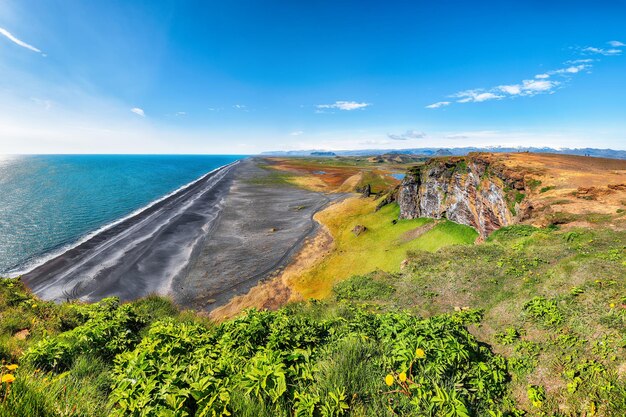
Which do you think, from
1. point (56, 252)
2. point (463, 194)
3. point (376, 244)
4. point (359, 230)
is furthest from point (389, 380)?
point (56, 252)

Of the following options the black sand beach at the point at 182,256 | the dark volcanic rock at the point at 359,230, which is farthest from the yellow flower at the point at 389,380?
the dark volcanic rock at the point at 359,230

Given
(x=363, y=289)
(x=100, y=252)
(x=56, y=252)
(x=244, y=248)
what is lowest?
(x=244, y=248)

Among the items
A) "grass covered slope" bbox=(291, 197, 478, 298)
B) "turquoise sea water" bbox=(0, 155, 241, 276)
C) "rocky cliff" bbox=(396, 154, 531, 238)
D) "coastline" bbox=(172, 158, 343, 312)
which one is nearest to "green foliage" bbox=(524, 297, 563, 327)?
"rocky cliff" bbox=(396, 154, 531, 238)

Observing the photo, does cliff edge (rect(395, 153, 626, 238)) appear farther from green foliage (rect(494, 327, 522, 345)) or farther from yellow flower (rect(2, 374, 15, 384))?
yellow flower (rect(2, 374, 15, 384))

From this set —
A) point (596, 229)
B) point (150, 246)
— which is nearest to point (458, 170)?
point (596, 229)

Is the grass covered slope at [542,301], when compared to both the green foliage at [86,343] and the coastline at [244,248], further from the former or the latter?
the coastline at [244,248]

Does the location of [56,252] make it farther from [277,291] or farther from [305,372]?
A: [305,372]
